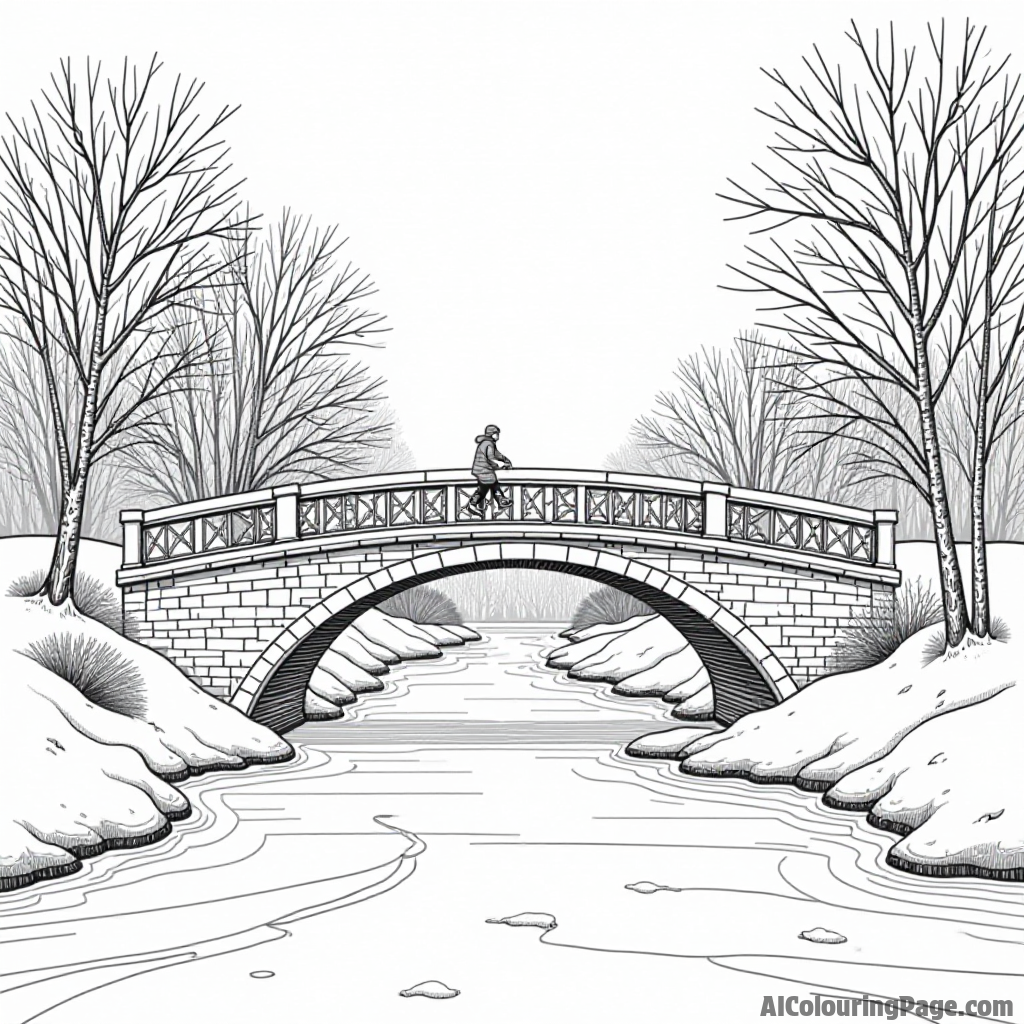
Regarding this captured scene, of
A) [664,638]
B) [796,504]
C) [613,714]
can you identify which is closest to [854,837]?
[796,504]

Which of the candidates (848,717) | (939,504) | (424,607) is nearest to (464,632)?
(424,607)

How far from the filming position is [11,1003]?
9227 millimetres

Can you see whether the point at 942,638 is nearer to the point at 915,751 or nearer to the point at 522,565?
the point at 915,751

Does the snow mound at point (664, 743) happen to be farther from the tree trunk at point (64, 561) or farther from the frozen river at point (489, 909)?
the tree trunk at point (64, 561)

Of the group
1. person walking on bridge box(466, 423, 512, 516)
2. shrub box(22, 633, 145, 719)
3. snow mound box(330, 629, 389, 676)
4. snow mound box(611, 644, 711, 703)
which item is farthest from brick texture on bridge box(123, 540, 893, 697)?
snow mound box(330, 629, 389, 676)

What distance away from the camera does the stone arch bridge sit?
20.6m

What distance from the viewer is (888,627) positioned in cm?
2034

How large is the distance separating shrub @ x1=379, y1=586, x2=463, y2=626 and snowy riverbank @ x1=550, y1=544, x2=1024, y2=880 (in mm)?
23684

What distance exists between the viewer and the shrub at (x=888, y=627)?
65.6 feet

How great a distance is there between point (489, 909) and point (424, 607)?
3454cm

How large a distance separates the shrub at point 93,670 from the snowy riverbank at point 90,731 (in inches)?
0.7

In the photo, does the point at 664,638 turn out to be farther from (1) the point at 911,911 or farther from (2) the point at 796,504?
(1) the point at 911,911

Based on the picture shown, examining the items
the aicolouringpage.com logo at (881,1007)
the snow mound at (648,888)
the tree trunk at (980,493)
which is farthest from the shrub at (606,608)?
the aicolouringpage.com logo at (881,1007)

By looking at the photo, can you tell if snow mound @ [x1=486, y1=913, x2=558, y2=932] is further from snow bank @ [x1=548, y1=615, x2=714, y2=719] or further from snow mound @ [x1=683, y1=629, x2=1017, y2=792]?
snow bank @ [x1=548, y1=615, x2=714, y2=719]
